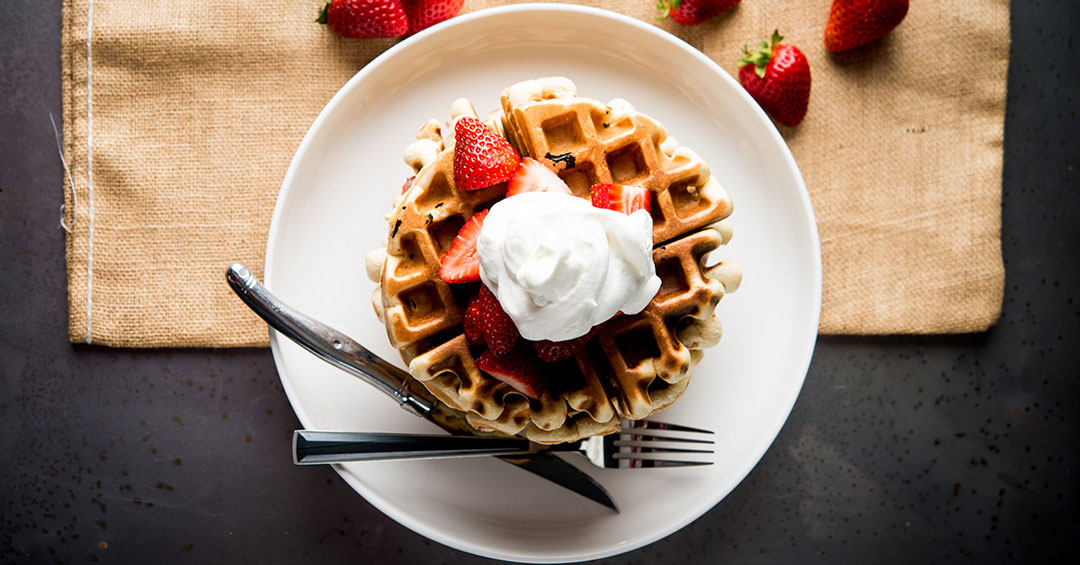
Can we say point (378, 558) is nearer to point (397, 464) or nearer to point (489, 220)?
point (397, 464)

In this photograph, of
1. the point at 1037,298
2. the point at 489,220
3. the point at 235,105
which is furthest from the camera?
the point at 1037,298

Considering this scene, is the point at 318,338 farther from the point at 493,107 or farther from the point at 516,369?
the point at 493,107

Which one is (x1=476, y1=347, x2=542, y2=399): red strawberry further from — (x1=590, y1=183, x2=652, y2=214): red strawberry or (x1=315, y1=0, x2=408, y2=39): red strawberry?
(x1=315, y1=0, x2=408, y2=39): red strawberry

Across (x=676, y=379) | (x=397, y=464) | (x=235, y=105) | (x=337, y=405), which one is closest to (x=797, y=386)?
Answer: (x=676, y=379)

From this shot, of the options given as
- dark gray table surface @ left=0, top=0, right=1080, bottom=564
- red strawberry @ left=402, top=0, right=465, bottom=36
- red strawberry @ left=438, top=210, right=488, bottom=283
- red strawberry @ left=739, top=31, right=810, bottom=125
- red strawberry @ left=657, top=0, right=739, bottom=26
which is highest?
red strawberry @ left=402, top=0, right=465, bottom=36

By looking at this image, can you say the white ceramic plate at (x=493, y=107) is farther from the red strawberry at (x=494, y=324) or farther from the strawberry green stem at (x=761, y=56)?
the red strawberry at (x=494, y=324)

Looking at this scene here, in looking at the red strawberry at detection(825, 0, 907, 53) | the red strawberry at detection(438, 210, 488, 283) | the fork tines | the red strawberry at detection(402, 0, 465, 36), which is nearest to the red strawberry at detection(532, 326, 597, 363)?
the red strawberry at detection(438, 210, 488, 283)

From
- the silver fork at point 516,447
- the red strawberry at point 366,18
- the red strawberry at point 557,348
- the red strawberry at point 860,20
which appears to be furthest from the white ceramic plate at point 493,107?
the red strawberry at point 557,348
